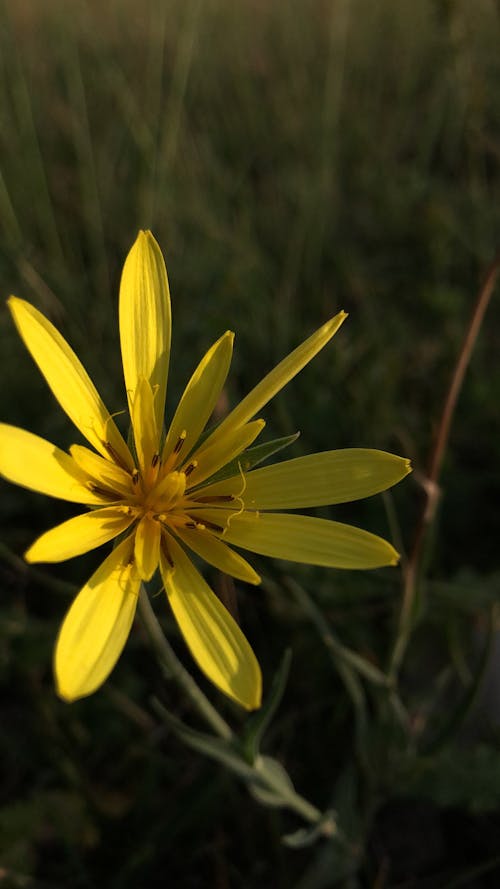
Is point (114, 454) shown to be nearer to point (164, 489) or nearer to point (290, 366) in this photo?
point (164, 489)

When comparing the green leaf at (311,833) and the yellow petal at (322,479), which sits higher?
the yellow petal at (322,479)

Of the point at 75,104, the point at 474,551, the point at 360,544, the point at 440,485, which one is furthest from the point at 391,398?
the point at 75,104

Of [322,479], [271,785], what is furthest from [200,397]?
[271,785]

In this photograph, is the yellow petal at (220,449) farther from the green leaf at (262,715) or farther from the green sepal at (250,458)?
the green leaf at (262,715)

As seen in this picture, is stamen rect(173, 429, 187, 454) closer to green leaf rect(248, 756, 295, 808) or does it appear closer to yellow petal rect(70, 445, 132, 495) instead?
yellow petal rect(70, 445, 132, 495)

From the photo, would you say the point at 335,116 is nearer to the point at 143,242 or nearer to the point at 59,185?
the point at 59,185

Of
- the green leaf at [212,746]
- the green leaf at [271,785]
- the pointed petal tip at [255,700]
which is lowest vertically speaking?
the green leaf at [271,785]

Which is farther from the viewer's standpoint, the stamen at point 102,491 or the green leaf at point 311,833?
the green leaf at point 311,833

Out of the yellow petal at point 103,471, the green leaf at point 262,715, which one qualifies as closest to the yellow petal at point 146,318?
the yellow petal at point 103,471

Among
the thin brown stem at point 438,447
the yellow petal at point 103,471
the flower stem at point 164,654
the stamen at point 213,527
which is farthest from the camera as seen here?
the thin brown stem at point 438,447
